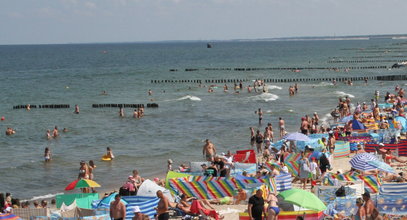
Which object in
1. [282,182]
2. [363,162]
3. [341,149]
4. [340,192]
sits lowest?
[341,149]

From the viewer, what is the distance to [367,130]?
2352cm

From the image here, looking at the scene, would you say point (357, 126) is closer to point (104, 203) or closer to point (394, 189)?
point (394, 189)

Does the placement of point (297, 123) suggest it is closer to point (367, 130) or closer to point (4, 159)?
point (367, 130)

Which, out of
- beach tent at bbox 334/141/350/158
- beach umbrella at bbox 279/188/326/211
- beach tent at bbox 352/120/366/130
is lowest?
beach tent at bbox 334/141/350/158

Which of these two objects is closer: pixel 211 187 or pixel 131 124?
pixel 211 187

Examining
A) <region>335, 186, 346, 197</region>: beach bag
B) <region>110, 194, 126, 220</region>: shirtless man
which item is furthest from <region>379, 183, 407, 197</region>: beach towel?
<region>110, 194, 126, 220</region>: shirtless man

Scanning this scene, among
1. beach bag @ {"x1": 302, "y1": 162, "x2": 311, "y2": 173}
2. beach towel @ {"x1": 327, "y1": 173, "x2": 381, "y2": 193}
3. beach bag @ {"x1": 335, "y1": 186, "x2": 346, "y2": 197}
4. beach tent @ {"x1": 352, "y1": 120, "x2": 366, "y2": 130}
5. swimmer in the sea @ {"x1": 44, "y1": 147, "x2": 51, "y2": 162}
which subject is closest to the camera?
beach bag @ {"x1": 335, "y1": 186, "x2": 346, "y2": 197}

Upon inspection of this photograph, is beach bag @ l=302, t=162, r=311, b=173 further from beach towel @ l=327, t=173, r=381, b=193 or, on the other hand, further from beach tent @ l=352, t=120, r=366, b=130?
beach tent @ l=352, t=120, r=366, b=130

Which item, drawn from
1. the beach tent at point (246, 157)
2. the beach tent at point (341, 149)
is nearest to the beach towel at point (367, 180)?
the beach tent at point (246, 157)

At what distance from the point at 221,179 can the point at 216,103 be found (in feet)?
97.0

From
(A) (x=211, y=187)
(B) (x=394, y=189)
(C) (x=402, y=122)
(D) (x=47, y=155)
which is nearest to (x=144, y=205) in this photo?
(A) (x=211, y=187)

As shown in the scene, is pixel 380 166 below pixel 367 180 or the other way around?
the other way around

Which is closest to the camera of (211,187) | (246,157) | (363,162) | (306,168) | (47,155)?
(211,187)

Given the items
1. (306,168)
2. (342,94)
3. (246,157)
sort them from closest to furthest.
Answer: (306,168) → (246,157) → (342,94)
